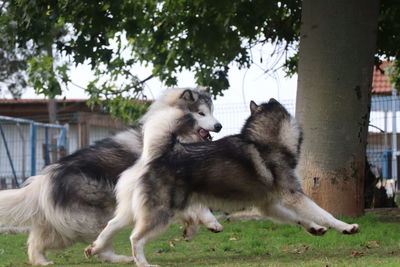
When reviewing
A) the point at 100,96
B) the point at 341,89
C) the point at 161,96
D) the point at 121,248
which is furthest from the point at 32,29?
the point at 100,96

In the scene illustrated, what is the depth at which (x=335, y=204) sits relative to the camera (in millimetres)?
9344

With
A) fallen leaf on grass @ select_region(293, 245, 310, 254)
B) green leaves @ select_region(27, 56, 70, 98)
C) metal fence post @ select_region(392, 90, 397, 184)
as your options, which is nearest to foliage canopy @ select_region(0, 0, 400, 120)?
green leaves @ select_region(27, 56, 70, 98)

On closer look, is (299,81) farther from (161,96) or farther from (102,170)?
(102,170)

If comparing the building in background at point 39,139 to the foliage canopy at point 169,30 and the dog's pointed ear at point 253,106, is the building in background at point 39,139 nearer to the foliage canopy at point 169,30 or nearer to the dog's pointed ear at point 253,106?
the foliage canopy at point 169,30

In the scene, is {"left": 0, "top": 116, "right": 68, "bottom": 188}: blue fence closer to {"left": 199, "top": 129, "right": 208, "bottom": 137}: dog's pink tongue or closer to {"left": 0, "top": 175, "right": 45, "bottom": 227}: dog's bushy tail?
{"left": 199, "top": 129, "right": 208, "bottom": 137}: dog's pink tongue

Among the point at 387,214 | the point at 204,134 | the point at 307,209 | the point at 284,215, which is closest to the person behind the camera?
the point at 307,209

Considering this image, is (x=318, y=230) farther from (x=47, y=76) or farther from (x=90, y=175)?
(x=47, y=76)

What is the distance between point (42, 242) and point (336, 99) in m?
4.45

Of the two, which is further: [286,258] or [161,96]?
[161,96]

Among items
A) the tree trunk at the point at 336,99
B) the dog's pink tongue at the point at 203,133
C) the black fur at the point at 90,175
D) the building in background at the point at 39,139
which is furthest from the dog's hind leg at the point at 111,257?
the building in background at the point at 39,139

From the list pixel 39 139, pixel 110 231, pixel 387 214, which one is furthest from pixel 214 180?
pixel 39 139

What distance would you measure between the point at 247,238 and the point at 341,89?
2.51 m

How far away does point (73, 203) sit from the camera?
6.84 meters

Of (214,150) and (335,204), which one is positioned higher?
(214,150)
